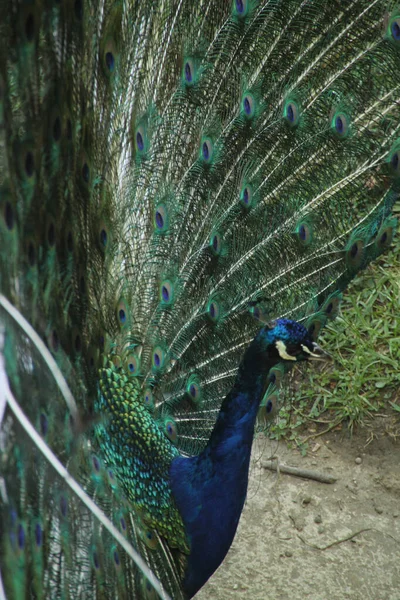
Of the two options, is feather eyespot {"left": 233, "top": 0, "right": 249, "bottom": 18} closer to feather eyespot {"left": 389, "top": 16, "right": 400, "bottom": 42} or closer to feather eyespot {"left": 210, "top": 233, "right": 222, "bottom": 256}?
feather eyespot {"left": 389, "top": 16, "right": 400, "bottom": 42}

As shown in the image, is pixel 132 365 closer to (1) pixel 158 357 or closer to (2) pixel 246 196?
(1) pixel 158 357

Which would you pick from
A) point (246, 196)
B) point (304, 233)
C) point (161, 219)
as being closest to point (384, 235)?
point (304, 233)

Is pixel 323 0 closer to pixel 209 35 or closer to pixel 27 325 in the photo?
pixel 209 35

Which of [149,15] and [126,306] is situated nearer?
[149,15]

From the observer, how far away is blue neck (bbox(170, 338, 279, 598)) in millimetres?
1919

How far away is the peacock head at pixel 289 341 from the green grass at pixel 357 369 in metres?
1.16

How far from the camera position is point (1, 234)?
1346 mm

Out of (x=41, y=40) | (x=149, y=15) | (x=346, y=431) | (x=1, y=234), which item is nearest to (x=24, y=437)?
(x=1, y=234)

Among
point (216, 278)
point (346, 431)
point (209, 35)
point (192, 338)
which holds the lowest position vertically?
point (346, 431)

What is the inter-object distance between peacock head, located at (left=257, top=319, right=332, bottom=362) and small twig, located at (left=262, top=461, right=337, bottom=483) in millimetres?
1199

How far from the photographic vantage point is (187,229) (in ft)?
6.86

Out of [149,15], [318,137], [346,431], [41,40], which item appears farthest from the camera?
[346,431]

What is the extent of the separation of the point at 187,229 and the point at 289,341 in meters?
0.49

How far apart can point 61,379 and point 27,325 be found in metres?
0.14
